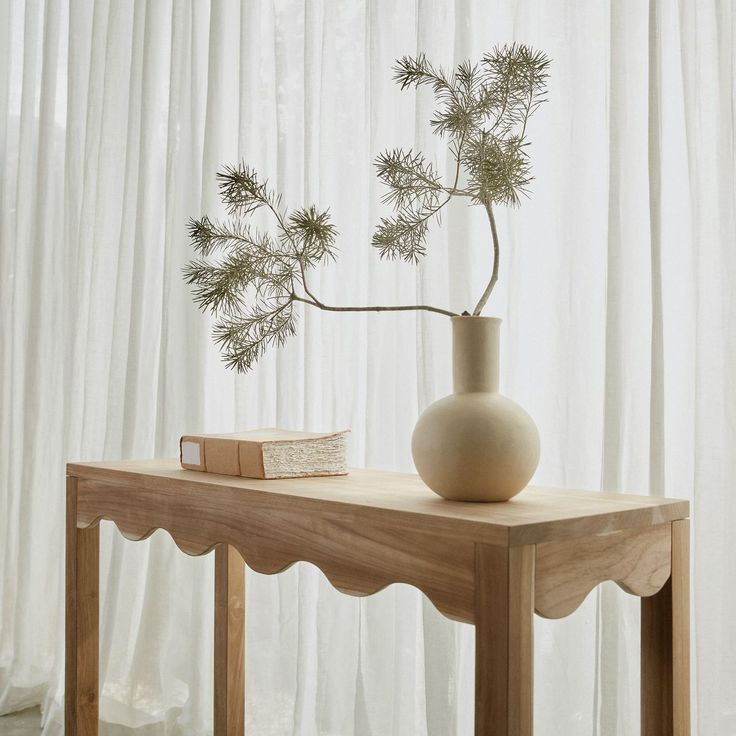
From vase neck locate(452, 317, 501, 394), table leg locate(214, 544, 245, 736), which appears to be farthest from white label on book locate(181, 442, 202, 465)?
vase neck locate(452, 317, 501, 394)

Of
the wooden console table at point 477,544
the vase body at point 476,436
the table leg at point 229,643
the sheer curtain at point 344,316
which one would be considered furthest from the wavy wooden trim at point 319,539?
the sheer curtain at point 344,316

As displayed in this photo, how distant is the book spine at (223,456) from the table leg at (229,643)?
0.34 metres

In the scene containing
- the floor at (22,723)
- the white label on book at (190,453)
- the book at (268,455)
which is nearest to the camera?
the book at (268,455)

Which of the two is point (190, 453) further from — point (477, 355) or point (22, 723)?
point (22, 723)

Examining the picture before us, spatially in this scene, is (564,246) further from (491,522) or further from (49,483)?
(49,483)

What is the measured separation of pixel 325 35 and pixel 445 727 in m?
1.33

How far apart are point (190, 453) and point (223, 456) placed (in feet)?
0.30

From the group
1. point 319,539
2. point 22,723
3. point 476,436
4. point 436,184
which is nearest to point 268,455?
point 319,539

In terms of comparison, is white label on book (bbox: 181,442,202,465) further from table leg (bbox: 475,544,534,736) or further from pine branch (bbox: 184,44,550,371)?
table leg (bbox: 475,544,534,736)

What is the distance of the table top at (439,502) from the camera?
0.91m

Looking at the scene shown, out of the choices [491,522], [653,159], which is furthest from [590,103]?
[491,522]

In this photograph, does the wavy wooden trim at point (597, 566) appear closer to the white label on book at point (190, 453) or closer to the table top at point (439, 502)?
the table top at point (439, 502)

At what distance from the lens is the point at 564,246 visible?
1.45 m

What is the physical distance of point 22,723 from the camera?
7.18 feet
